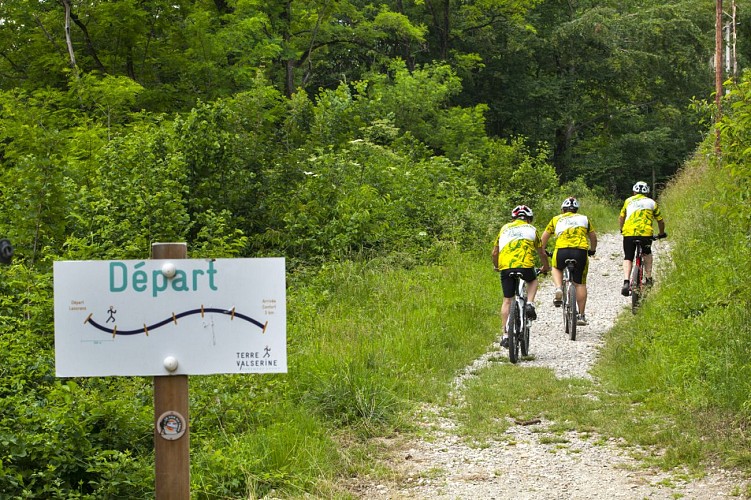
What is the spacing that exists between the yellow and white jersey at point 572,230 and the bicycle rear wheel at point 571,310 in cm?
56

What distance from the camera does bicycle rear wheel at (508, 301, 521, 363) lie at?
33.3 ft

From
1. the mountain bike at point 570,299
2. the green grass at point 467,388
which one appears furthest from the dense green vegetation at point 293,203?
the mountain bike at point 570,299

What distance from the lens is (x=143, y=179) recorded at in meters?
13.1

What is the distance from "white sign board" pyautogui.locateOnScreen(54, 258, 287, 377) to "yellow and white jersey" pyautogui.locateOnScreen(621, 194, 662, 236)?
34.5ft

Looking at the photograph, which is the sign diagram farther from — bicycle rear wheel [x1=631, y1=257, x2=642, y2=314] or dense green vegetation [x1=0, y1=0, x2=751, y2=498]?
bicycle rear wheel [x1=631, y1=257, x2=642, y2=314]

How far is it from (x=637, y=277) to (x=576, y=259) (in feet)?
5.88

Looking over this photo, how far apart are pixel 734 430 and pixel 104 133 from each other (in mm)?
13419

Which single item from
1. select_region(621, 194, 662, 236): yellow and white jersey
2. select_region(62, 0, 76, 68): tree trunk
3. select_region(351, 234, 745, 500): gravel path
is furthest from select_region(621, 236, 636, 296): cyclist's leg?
select_region(62, 0, 76, 68): tree trunk

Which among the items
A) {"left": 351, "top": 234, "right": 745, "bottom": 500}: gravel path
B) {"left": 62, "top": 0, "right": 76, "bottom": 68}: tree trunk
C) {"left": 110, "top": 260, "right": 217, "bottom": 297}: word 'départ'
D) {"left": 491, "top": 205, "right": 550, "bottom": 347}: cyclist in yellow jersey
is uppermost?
{"left": 62, "top": 0, "right": 76, "bottom": 68}: tree trunk

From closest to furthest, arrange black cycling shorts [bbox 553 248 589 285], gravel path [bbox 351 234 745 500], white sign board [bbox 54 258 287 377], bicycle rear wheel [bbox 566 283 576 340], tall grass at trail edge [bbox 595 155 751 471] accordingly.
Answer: white sign board [bbox 54 258 287 377] → gravel path [bbox 351 234 745 500] → tall grass at trail edge [bbox 595 155 751 471] → bicycle rear wheel [bbox 566 283 576 340] → black cycling shorts [bbox 553 248 589 285]

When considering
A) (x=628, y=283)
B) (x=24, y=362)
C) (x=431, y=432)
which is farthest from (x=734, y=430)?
(x=628, y=283)

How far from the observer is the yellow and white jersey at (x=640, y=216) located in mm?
13188

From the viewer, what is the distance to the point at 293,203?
16.3 metres

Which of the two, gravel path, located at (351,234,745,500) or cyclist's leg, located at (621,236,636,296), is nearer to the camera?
gravel path, located at (351,234,745,500)
